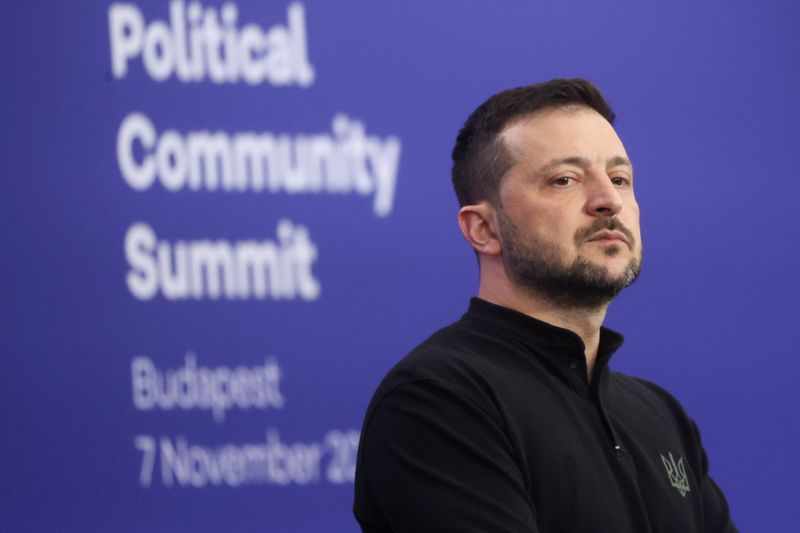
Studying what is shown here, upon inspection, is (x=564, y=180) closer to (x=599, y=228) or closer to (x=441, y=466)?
(x=599, y=228)

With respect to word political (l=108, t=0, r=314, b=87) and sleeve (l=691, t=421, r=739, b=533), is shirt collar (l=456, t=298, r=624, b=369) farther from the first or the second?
word political (l=108, t=0, r=314, b=87)

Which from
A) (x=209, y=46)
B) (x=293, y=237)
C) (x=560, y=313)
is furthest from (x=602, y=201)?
(x=209, y=46)

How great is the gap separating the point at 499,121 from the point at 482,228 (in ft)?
0.46

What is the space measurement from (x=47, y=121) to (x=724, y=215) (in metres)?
1.49

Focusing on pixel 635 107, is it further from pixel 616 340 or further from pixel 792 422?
pixel 616 340


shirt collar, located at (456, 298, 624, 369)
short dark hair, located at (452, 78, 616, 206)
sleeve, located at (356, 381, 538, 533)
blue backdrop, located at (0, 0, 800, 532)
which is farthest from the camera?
blue backdrop, located at (0, 0, 800, 532)

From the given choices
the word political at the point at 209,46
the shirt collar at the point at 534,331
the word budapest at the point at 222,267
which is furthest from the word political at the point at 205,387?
the shirt collar at the point at 534,331

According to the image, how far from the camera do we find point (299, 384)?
91.0 inches

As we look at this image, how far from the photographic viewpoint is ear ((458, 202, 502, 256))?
1400 millimetres

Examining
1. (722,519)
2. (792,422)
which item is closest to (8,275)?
(722,519)

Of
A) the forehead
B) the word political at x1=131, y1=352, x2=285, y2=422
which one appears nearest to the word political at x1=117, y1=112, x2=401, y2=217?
the word political at x1=131, y1=352, x2=285, y2=422

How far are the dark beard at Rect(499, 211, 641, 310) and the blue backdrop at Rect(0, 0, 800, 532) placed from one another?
104cm

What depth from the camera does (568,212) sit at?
4.36 feet

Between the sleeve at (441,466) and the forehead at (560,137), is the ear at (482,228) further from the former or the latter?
the sleeve at (441,466)
